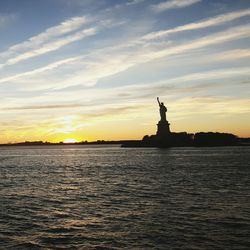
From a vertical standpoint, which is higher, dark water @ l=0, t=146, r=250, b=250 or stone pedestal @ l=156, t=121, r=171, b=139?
stone pedestal @ l=156, t=121, r=171, b=139

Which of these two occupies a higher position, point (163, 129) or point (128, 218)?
point (163, 129)

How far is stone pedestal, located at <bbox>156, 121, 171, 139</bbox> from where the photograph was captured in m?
168

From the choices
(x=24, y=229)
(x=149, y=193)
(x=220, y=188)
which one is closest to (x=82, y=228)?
(x=24, y=229)

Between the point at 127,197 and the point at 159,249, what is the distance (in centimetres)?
1582

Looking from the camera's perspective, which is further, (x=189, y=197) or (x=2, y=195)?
(x=2, y=195)

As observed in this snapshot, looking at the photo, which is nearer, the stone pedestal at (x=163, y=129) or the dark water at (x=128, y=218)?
the dark water at (x=128, y=218)

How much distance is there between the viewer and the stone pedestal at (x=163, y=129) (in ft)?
550

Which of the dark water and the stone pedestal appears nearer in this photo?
the dark water

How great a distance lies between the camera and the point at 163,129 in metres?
170

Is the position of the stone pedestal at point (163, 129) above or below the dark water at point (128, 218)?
above

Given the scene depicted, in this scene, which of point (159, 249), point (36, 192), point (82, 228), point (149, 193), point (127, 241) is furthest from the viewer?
point (36, 192)

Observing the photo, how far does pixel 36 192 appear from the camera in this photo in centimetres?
3859

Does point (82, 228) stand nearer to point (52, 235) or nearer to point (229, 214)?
point (52, 235)

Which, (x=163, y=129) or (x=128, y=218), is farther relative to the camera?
(x=163, y=129)
